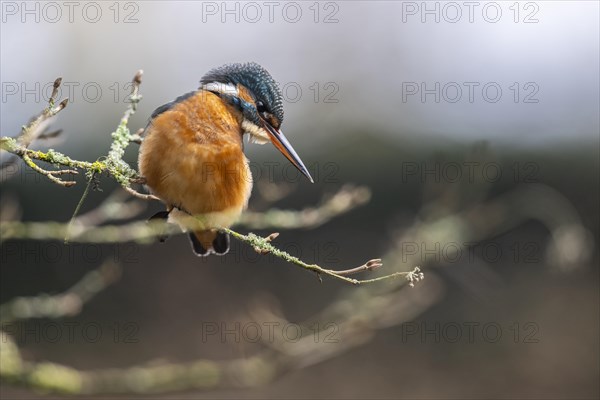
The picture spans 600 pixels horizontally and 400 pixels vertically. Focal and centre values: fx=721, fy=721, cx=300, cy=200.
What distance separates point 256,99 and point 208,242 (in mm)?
610

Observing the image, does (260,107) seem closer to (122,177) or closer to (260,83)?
(260,83)

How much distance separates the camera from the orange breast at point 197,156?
7.77 ft

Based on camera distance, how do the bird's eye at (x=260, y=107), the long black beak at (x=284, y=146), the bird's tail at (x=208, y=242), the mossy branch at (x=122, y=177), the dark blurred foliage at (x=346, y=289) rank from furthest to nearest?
the dark blurred foliage at (x=346, y=289) → the bird's tail at (x=208, y=242) → the bird's eye at (x=260, y=107) → the long black beak at (x=284, y=146) → the mossy branch at (x=122, y=177)

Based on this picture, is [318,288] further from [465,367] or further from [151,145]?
[151,145]

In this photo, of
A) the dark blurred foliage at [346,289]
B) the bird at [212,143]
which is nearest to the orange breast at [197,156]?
the bird at [212,143]

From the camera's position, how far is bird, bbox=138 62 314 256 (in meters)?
2.38

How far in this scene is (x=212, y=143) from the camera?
244cm

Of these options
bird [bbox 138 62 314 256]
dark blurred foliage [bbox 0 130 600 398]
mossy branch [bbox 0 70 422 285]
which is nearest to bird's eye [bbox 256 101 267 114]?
bird [bbox 138 62 314 256]

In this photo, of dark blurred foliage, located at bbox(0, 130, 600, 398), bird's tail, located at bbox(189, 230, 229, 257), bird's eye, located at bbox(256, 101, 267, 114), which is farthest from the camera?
dark blurred foliage, located at bbox(0, 130, 600, 398)

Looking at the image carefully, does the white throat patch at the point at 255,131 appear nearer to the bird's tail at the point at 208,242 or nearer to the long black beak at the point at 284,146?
the long black beak at the point at 284,146

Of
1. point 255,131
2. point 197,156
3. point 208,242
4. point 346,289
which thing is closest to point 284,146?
point 255,131

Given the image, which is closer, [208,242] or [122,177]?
[122,177]

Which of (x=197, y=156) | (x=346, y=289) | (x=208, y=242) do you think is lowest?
(x=346, y=289)

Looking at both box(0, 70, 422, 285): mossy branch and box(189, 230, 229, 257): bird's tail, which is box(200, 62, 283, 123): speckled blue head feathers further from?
box(189, 230, 229, 257): bird's tail
